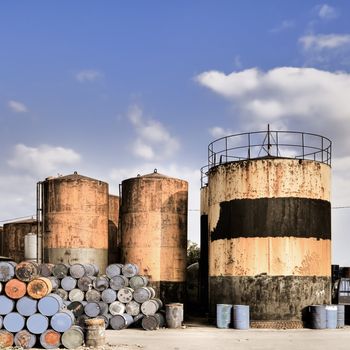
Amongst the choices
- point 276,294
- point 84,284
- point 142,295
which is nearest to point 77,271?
point 84,284

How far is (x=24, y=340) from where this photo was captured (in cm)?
1850

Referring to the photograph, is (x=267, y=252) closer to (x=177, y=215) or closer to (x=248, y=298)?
(x=248, y=298)

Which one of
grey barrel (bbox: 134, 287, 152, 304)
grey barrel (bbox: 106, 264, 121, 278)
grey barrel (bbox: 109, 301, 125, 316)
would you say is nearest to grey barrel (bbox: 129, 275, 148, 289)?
grey barrel (bbox: 106, 264, 121, 278)

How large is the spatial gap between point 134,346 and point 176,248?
11.8 metres

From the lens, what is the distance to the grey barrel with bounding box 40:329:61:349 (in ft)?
60.6

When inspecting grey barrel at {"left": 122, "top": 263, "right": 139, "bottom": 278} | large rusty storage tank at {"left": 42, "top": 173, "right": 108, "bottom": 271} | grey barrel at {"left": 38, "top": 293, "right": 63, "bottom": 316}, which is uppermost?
large rusty storage tank at {"left": 42, "top": 173, "right": 108, "bottom": 271}

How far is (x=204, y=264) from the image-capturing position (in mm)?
30578

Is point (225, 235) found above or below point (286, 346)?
above

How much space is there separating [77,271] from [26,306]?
5.69 metres

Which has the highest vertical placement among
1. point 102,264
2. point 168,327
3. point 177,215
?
point 177,215

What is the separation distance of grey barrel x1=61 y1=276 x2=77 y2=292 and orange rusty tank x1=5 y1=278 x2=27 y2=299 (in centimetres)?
509

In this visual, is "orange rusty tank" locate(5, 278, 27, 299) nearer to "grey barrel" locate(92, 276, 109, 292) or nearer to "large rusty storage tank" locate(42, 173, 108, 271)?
"grey barrel" locate(92, 276, 109, 292)

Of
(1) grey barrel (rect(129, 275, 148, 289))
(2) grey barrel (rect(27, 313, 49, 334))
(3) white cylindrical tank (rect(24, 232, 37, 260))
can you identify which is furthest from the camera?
(3) white cylindrical tank (rect(24, 232, 37, 260))

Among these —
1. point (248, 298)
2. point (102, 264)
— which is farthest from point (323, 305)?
point (102, 264)
